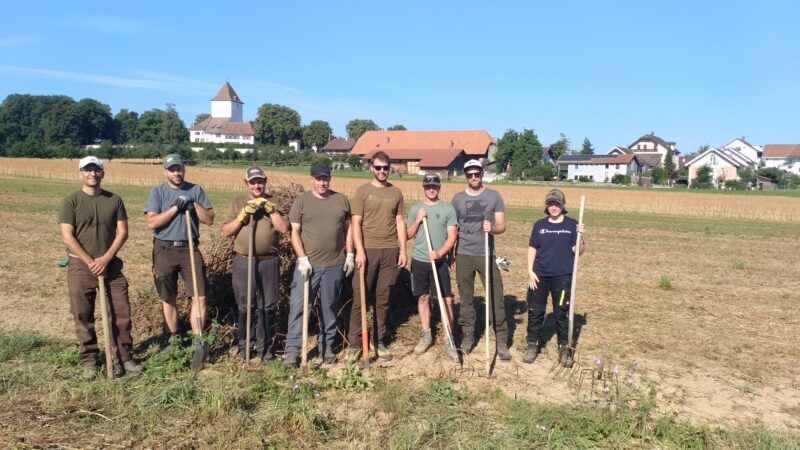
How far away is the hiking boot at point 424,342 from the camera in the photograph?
6.06m

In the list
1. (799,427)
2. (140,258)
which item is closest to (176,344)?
(799,427)

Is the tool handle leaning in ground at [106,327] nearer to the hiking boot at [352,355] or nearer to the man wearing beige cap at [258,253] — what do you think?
the man wearing beige cap at [258,253]

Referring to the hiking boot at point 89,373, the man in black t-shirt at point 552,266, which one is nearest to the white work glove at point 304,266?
the hiking boot at point 89,373

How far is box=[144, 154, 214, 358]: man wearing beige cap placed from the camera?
17.9 ft

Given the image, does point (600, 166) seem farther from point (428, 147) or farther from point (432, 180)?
point (432, 180)

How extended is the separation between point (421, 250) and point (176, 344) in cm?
270

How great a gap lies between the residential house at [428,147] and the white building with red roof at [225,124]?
34739 millimetres

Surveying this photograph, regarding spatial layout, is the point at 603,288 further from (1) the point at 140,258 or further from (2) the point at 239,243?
(1) the point at 140,258

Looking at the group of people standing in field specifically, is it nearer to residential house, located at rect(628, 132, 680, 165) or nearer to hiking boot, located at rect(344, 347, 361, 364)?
hiking boot, located at rect(344, 347, 361, 364)

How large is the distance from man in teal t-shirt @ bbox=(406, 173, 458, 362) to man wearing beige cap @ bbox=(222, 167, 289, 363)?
4.73 feet

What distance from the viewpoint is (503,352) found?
19.7 ft

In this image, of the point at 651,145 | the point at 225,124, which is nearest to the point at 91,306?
the point at 651,145

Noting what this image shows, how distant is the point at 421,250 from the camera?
5996mm

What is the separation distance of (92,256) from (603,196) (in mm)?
32982
